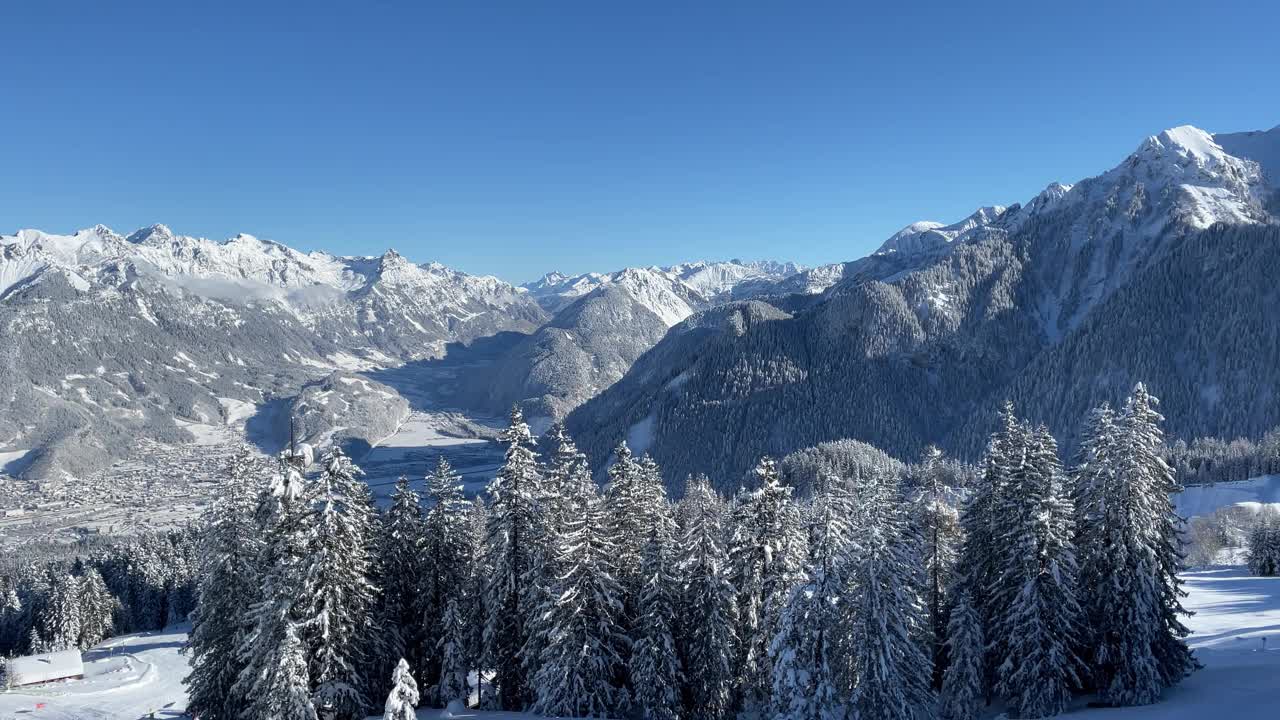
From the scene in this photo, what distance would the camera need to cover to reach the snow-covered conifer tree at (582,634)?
3856cm

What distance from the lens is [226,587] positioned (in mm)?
38812

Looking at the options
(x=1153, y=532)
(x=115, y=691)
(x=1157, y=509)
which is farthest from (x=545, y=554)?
(x=115, y=691)

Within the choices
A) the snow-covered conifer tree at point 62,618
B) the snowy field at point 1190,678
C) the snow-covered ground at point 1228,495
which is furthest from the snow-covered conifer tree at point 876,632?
the snow-covered ground at point 1228,495

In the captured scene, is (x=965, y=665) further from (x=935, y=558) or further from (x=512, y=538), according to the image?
(x=512, y=538)

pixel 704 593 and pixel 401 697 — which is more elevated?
pixel 401 697

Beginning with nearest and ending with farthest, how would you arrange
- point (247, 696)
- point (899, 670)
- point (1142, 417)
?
point (899, 670)
point (247, 696)
point (1142, 417)

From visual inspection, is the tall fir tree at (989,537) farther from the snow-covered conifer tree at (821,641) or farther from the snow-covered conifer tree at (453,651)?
the snow-covered conifer tree at (453,651)

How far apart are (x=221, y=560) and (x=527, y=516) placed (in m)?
16.0

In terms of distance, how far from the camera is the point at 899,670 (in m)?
29.8

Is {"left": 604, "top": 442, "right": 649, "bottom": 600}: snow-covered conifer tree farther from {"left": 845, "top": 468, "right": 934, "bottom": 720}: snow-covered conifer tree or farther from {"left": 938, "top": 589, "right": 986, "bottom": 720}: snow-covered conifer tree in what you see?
{"left": 938, "top": 589, "right": 986, "bottom": 720}: snow-covered conifer tree

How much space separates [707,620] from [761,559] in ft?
14.3

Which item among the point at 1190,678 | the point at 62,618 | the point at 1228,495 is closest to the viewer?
the point at 1190,678

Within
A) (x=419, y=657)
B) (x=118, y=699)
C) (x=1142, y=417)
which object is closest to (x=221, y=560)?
(x=419, y=657)

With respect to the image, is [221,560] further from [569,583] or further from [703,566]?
[703,566]
